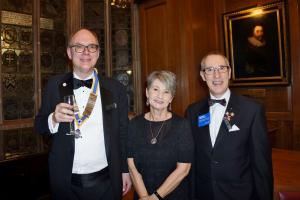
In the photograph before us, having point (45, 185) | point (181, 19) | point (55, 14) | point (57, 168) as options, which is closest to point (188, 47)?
point (181, 19)

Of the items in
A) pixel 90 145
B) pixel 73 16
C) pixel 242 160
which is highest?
pixel 73 16

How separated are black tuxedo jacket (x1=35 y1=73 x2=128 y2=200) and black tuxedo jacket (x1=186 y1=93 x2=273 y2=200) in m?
0.63

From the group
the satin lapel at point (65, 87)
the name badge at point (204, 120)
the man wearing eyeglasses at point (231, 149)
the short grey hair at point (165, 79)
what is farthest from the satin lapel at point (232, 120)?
the satin lapel at point (65, 87)

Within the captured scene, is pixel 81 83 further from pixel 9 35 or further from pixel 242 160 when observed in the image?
pixel 9 35

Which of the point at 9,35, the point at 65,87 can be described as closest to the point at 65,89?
the point at 65,87

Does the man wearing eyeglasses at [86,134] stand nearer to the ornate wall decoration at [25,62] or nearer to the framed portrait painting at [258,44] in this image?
the ornate wall decoration at [25,62]

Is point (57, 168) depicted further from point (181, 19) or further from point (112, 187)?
point (181, 19)

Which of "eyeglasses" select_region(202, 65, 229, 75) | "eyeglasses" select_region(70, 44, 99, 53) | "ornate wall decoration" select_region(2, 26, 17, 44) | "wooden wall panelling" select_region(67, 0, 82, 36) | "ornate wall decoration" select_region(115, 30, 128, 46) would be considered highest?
"wooden wall panelling" select_region(67, 0, 82, 36)

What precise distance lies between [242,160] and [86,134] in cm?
108

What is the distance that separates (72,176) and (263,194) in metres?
1.30

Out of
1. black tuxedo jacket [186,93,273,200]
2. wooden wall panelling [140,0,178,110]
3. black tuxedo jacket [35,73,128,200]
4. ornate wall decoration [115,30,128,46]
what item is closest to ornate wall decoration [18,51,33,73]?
ornate wall decoration [115,30,128,46]

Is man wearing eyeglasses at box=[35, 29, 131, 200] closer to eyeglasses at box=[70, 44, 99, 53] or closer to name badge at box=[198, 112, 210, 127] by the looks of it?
eyeglasses at box=[70, 44, 99, 53]

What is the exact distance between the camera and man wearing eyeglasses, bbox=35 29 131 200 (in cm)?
192

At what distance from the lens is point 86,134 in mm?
1943
